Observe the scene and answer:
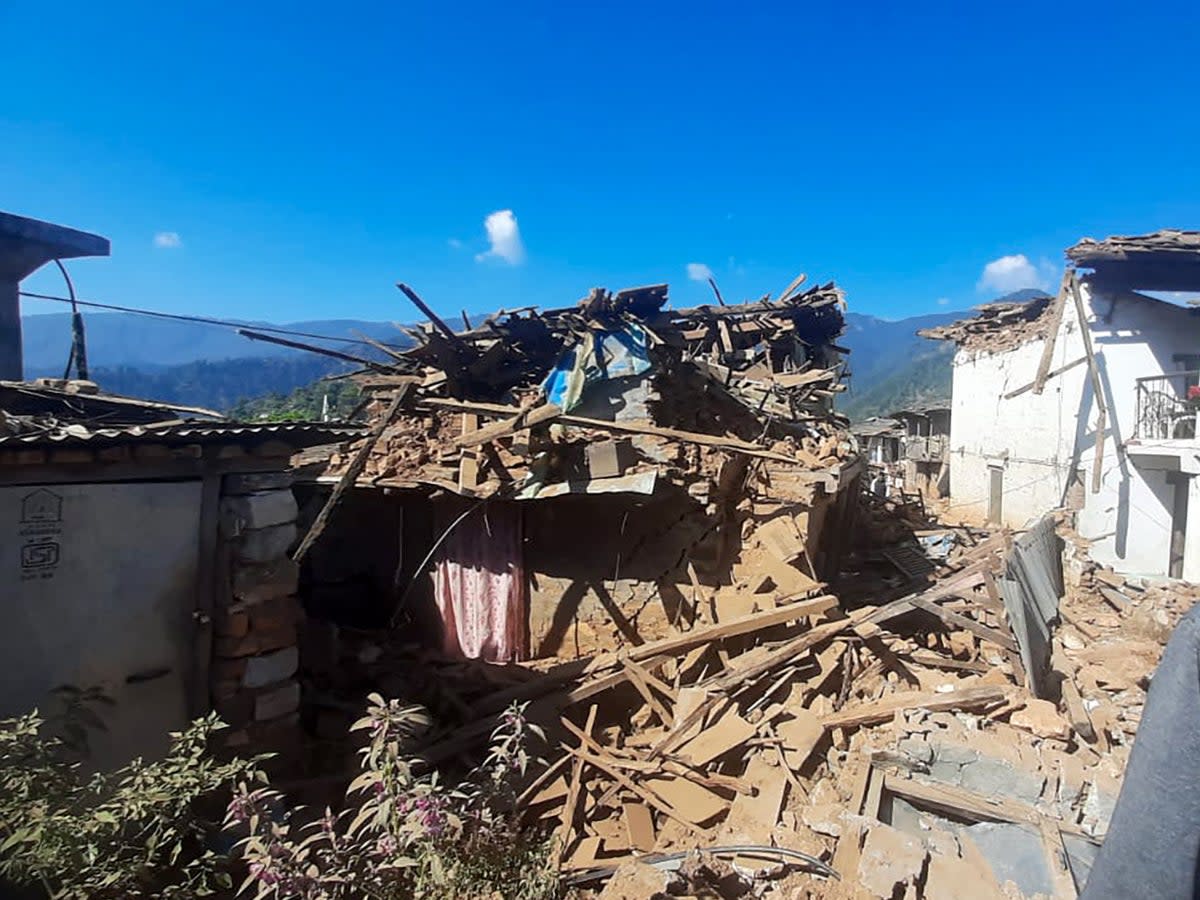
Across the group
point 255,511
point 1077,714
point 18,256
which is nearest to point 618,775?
point 255,511

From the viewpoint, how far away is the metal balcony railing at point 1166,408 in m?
15.0

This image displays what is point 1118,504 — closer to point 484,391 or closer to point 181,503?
point 484,391

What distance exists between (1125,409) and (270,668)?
19.9 meters

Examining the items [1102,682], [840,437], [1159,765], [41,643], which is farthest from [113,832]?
[840,437]

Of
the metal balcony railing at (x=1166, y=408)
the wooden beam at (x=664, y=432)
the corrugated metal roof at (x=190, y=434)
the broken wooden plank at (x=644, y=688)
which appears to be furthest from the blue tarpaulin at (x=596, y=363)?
the metal balcony railing at (x=1166, y=408)

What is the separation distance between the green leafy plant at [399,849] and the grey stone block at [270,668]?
7.48 feet

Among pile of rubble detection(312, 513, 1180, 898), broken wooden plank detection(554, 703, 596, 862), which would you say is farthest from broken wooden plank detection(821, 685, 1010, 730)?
broken wooden plank detection(554, 703, 596, 862)

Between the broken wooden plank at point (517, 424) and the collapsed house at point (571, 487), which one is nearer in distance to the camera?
the broken wooden plank at point (517, 424)

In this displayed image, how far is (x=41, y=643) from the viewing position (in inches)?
169

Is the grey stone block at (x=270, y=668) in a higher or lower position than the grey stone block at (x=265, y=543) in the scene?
lower

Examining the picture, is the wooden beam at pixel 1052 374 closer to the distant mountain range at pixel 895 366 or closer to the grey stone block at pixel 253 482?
the distant mountain range at pixel 895 366

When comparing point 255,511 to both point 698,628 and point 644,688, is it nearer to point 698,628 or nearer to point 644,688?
point 644,688

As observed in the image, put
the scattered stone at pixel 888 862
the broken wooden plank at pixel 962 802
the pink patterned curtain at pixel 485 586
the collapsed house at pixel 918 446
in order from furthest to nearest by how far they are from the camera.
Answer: the collapsed house at pixel 918 446 < the pink patterned curtain at pixel 485 586 < the broken wooden plank at pixel 962 802 < the scattered stone at pixel 888 862

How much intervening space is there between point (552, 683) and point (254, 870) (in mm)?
4904
